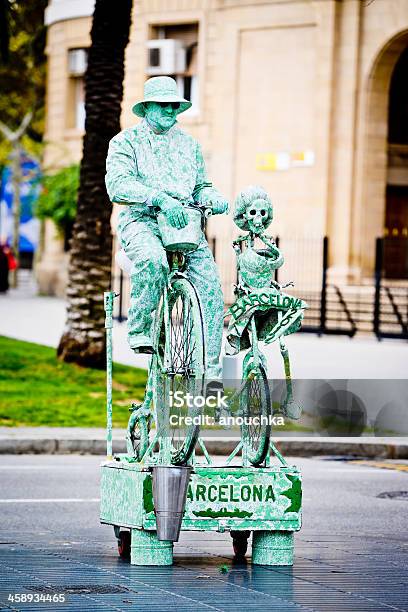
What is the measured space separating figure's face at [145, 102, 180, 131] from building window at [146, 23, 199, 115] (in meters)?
31.8

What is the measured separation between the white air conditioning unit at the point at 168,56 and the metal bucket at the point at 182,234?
32337 mm

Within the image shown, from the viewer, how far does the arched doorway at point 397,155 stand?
38.4m

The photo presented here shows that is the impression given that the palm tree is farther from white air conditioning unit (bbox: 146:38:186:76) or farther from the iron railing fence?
white air conditioning unit (bbox: 146:38:186:76)

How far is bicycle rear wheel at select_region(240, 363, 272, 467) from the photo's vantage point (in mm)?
8023

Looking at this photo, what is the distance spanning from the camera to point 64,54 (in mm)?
44438

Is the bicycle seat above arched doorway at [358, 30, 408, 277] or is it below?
below

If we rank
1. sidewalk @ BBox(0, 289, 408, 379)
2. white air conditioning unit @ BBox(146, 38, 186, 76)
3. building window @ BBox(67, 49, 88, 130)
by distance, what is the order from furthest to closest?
building window @ BBox(67, 49, 88, 130) → white air conditioning unit @ BBox(146, 38, 186, 76) → sidewalk @ BBox(0, 289, 408, 379)

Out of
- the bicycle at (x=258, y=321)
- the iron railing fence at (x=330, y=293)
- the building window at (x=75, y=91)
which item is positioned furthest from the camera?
the building window at (x=75, y=91)

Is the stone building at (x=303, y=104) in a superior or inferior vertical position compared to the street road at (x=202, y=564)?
superior

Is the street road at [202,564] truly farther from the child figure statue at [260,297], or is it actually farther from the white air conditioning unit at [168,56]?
the white air conditioning unit at [168,56]

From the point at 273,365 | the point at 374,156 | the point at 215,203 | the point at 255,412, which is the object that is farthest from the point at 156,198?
the point at 374,156

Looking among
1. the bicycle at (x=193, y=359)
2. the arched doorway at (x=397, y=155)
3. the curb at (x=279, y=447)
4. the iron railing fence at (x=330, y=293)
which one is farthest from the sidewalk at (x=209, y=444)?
the arched doorway at (x=397, y=155)

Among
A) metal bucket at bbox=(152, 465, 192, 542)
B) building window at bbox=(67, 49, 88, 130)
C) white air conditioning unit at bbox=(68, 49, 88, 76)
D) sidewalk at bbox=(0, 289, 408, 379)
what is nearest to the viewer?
metal bucket at bbox=(152, 465, 192, 542)

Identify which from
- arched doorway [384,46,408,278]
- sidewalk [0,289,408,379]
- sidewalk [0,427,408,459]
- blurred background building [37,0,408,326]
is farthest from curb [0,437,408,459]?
arched doorway [384,46,408,278]
